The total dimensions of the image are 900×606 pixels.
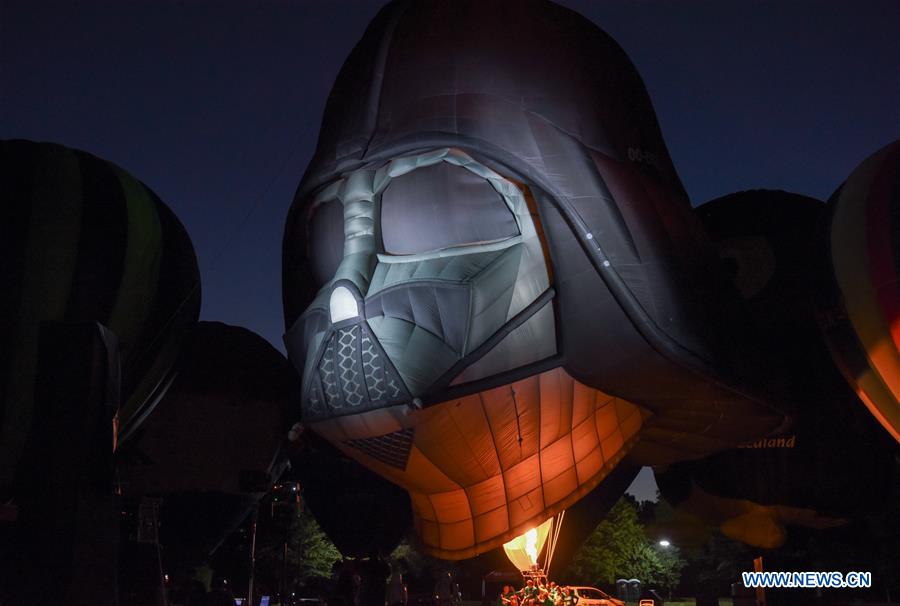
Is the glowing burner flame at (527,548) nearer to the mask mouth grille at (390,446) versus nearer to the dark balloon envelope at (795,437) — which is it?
the mask mouth grille at (390,446)

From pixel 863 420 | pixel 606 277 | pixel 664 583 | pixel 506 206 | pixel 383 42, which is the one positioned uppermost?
pixel 383 42

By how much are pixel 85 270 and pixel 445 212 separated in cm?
486

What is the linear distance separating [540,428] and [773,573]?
6.62 meters

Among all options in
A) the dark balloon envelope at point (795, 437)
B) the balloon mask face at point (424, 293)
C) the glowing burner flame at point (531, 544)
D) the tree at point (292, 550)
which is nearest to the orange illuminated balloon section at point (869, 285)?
the dark balloon envelope at point (795, 437)

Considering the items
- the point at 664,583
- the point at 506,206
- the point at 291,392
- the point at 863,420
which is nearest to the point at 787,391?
the point at 863,420

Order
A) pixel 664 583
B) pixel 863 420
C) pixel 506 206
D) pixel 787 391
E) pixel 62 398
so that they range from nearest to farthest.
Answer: pixel 62 398, pixel 506 206, pixel 787 391, pixel 863 420, pixel 664 583

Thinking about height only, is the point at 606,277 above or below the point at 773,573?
above

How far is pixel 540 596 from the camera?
36.9 feet

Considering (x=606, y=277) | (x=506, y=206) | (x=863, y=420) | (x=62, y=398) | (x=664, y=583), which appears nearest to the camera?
(x=62, y=398)

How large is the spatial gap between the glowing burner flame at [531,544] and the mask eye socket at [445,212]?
13.5 feet

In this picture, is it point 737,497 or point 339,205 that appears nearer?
point 339,205

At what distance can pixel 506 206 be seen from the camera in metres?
9.98

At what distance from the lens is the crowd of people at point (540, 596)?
A: 36.8ft

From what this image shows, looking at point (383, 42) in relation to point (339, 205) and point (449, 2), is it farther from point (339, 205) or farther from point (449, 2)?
point (339, 205)
